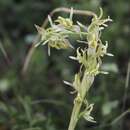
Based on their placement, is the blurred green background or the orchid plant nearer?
the orchid plant

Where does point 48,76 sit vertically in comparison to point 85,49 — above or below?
below

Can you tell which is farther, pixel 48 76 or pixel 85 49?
pixel 48 76

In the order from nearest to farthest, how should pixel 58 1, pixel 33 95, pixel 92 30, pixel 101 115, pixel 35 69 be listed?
pixel 92 30 < pixel 101 115 < pixel 33 95 < pixel 35 69 < pixel 58 1

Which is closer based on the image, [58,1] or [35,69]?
[35,69]

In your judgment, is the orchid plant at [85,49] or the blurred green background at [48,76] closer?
the orchid plant at [85,49]

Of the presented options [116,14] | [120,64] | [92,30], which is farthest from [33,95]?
[92,30]

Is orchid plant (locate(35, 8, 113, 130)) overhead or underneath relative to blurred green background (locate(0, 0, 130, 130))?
overhead

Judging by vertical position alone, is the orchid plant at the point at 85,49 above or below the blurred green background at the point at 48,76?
above

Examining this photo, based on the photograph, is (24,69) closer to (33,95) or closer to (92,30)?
(33,95)
